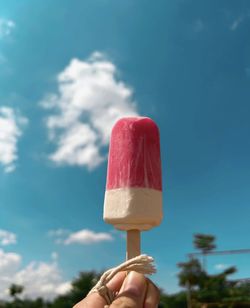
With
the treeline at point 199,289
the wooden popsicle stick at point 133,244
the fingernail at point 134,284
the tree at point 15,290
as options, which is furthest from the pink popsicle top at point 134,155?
the tree at point 15,290

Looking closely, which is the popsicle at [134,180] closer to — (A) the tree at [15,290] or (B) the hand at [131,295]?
(B) the hand at [131,295]

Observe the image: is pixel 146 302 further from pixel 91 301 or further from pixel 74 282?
pixel 74 282

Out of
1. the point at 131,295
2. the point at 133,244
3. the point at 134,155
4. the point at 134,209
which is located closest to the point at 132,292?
the point at 131,295

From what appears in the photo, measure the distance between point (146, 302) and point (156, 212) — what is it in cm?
69

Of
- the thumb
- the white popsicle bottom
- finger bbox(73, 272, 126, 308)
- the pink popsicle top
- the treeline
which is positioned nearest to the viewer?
the thumb

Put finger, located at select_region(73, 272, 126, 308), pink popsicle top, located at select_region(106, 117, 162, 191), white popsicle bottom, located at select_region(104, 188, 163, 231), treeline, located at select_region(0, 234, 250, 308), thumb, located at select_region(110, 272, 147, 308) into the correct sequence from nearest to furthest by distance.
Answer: thumb, located at select_region(110, 272, 147, 308)
finger, located at select_region(73, 272, 126, 308)
white popsicle bottom, located at select_region(104, 188, 163, 231)
pink popsicle top, located at select_region(106, 117, 162, 191)
treeline, located at select_region(0, 234, 250, 308)

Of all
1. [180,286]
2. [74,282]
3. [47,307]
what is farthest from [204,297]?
[47,307]

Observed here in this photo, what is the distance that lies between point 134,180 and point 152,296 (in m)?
0.87

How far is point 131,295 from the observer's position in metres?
2.62

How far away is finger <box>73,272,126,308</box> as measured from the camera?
2643 mm

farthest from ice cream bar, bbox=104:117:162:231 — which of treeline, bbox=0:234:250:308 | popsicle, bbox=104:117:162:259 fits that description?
treeline, bbox=0:234:250:308

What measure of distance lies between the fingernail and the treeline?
2378cm

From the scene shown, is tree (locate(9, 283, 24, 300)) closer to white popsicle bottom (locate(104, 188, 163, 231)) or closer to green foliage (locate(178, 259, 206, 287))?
green foliage (locate(178, 259, 206, 287))

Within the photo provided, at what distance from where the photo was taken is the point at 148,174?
10.3 ft
